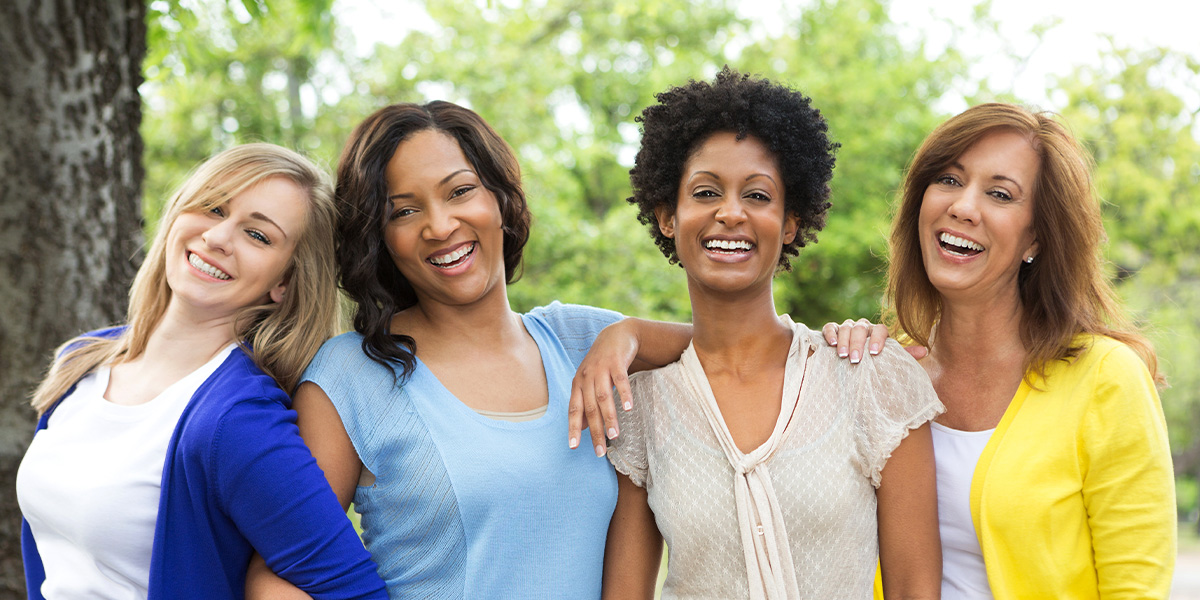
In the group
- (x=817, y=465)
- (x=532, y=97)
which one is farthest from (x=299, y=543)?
(x=532, y=97)

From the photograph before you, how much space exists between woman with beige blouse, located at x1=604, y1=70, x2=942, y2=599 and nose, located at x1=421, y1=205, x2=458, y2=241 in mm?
608

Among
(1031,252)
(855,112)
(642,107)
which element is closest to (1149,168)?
(855,112)

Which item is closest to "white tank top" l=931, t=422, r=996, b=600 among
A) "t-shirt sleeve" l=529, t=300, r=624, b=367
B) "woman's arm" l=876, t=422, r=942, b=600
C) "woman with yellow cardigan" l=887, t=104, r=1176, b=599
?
"woman with yellow cardigan" l=887, t=104, r=1176, b=599

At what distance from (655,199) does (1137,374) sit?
1357mm

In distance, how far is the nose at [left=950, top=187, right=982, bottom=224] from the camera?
258 centimetres

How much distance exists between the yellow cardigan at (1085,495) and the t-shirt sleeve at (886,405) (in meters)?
0.27

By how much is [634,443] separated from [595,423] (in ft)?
0.58

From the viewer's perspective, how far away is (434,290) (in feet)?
8.56

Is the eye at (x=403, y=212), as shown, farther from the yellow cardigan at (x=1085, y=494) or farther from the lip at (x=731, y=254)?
the yellow cardigan at (x=1085, y=494)

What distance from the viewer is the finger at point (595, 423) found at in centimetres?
238

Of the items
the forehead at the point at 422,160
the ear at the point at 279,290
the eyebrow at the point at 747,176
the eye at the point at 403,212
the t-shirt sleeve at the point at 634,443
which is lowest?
the t-shirt sleeve at the point at 634,443

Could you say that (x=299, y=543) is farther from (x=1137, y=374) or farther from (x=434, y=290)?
(x=1137, y=374)

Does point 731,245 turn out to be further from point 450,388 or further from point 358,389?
point 358,389

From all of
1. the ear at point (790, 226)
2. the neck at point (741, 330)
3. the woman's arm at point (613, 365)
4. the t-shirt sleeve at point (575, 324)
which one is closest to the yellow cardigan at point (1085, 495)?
the neck at point (741, 330)
